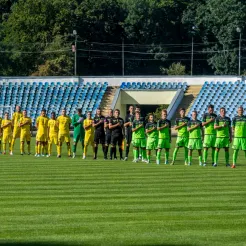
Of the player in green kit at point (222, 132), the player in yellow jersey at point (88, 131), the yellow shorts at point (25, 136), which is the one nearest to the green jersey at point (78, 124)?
the player in yellow jersey at point (88, 131)

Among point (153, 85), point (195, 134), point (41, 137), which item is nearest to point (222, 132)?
point (195, 134)

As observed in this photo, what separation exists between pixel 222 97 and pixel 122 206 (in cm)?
4446

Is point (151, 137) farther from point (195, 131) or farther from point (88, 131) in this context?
point (88, 131)

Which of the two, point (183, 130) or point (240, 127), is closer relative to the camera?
point (240, 127)

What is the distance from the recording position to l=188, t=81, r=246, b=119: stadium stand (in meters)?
59.8

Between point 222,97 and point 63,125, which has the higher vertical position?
point 222,97

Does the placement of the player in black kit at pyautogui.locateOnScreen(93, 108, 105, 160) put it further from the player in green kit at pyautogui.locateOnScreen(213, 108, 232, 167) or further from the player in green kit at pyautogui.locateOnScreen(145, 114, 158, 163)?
the player in green kit at pyautogui.locateOnScreen(213, 108, 232, 167)

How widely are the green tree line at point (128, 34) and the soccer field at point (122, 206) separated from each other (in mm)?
57822

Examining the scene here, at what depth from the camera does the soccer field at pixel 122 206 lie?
13.8 meters

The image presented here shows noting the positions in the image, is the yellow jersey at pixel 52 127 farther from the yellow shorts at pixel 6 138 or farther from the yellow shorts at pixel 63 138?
the yellow shorts at pixel 6 138

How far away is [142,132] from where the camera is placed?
102 ft

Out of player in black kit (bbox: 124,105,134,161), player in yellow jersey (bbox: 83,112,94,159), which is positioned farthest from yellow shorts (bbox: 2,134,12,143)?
player in black kit (bbox: 124,105,134,161)

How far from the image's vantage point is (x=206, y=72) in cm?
9119

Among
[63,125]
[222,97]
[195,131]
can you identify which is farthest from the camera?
Result: [222,97]
